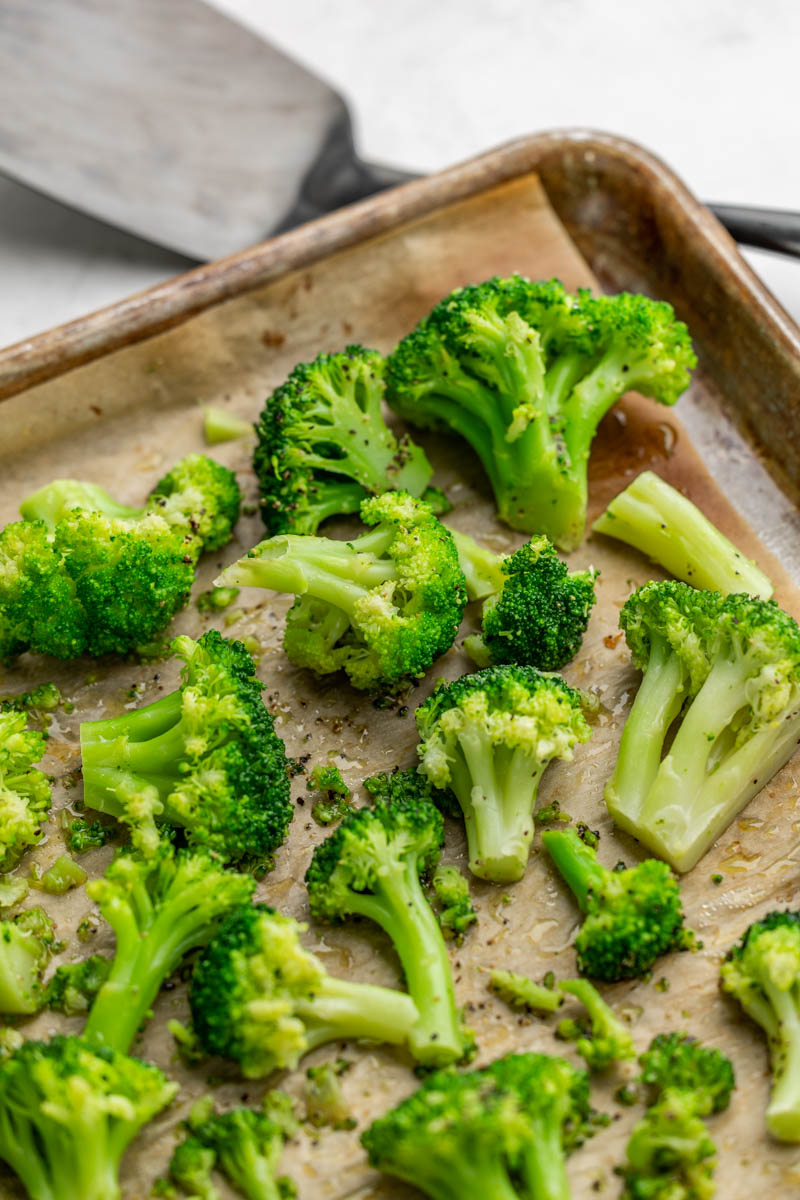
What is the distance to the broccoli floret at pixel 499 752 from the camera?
3.14m

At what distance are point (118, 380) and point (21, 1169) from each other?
2.58m

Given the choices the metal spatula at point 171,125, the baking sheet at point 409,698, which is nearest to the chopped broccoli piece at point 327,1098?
the baking sheet at point 409,698

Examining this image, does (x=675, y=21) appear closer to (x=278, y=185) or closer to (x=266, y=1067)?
(x=278, y=185)

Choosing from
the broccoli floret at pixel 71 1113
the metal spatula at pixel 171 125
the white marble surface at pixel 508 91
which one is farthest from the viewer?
the white marble surface at pixel 508 91

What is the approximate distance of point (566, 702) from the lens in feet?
10.7

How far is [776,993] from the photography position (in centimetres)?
281

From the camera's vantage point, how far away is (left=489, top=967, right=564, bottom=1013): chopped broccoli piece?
2936 mm

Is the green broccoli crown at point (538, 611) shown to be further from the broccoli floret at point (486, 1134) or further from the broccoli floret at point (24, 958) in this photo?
the broccoli floret at point (24, 958)

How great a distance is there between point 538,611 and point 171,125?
2991mm

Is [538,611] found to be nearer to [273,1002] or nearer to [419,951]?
[419,951]

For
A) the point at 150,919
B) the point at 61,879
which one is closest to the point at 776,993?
the point at 150,919

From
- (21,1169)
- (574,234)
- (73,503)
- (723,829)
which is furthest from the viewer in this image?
(574,234)

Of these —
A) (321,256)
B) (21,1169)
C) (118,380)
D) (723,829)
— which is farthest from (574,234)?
(21,1169)

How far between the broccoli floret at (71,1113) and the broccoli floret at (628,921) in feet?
3.61
